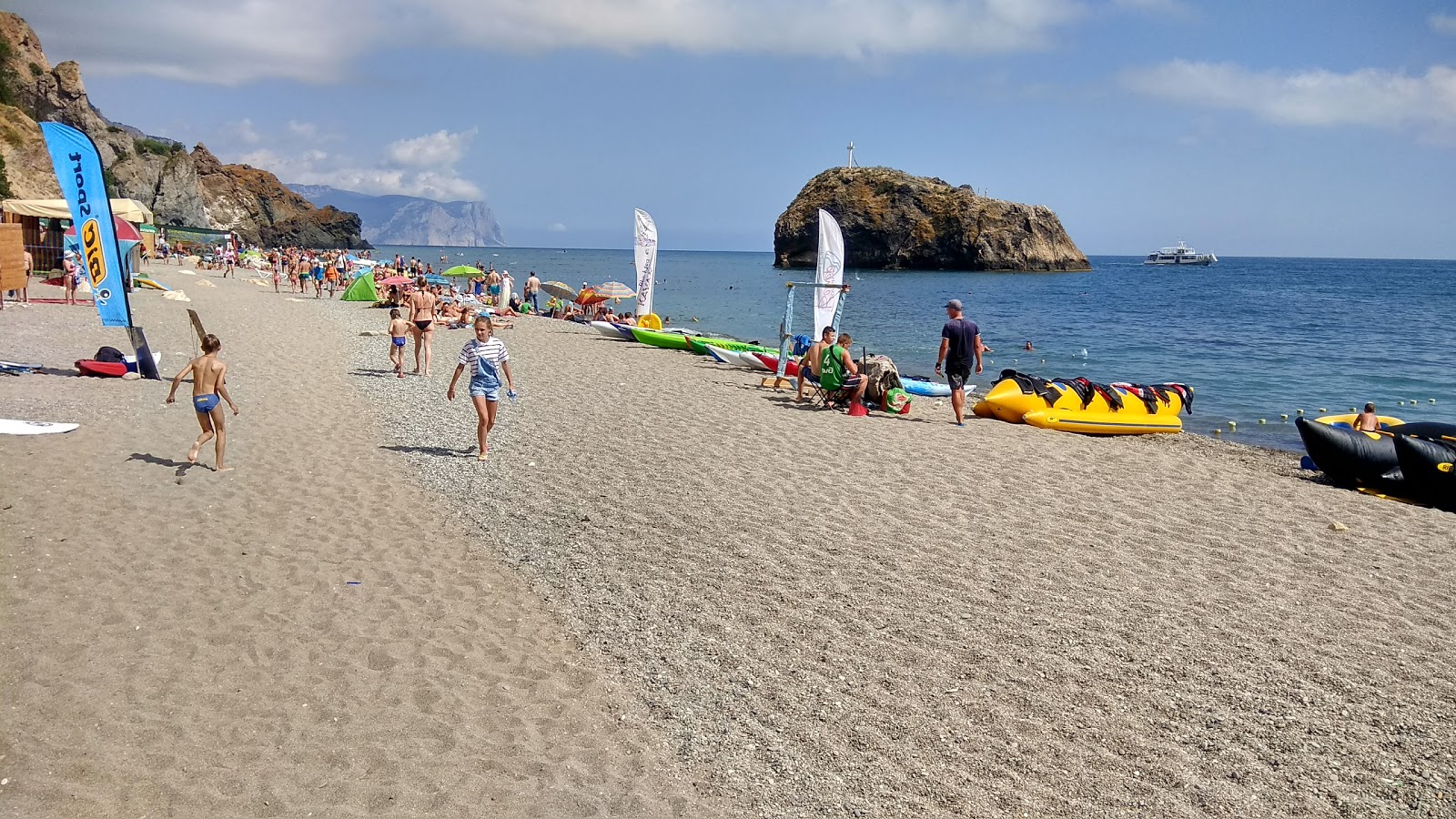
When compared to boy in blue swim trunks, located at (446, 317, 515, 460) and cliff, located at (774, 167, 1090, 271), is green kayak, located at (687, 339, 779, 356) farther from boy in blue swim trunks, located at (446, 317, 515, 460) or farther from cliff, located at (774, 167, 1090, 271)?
cliff, located at (774, 167, 1090, 271)

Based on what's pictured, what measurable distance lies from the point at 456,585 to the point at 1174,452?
8974 mm

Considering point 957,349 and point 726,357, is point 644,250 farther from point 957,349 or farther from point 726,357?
point 957,349

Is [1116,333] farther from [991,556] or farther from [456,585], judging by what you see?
[456,585]

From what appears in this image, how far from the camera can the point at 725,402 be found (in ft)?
41.9

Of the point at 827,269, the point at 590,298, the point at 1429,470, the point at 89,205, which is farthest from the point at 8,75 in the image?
the point at 1429,470

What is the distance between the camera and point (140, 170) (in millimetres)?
65500

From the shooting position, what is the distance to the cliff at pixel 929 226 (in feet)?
257

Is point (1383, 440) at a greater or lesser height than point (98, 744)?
greater

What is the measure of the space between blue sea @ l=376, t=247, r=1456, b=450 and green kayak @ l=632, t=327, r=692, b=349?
5.35 metres

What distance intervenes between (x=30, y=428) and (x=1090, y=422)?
12.0 m

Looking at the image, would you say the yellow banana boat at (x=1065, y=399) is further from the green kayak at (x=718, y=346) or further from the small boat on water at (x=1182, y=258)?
the small boat on water at (x=1182, y=258)

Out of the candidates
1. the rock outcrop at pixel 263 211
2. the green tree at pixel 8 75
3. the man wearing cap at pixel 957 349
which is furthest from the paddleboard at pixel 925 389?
the rock outcrop at pixel 263 211

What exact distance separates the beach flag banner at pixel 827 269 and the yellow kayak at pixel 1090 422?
11.1ft

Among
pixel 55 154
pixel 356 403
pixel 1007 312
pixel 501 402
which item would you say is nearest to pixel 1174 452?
pixel 501 402
